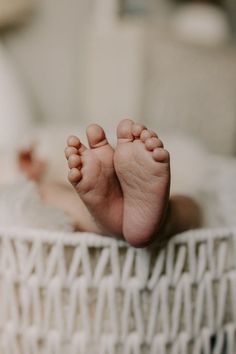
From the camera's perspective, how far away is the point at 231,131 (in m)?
1.33

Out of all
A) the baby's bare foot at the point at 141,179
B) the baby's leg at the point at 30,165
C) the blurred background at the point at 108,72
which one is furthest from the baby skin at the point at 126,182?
the blurred background at the point at 108,72

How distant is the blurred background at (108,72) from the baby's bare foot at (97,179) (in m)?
0.57

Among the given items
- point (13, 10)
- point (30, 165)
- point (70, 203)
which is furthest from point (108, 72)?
point (70, 203)

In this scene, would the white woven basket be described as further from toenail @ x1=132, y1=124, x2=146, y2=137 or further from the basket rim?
toenail @ x1=132, y1=124, x2=146, y2=137

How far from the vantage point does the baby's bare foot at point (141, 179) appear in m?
0.52

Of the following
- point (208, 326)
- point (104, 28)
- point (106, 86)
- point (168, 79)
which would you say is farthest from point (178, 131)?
point (208, 326)

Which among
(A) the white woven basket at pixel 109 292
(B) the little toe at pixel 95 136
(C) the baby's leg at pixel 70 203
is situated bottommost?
(A) the white woven basket at pixel 109 292

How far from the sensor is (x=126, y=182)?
0.56m

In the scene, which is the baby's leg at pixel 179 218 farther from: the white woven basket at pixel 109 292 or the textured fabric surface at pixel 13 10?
the textured fabric surface at pixel 13 10

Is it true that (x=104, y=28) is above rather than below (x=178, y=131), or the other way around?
above

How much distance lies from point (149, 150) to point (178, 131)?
0.78 metres

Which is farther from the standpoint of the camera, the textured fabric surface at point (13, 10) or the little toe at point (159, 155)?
the textured fabric surface at point (13, 10)

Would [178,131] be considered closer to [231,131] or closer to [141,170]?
[231,131]

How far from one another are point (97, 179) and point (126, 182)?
0.03 m
